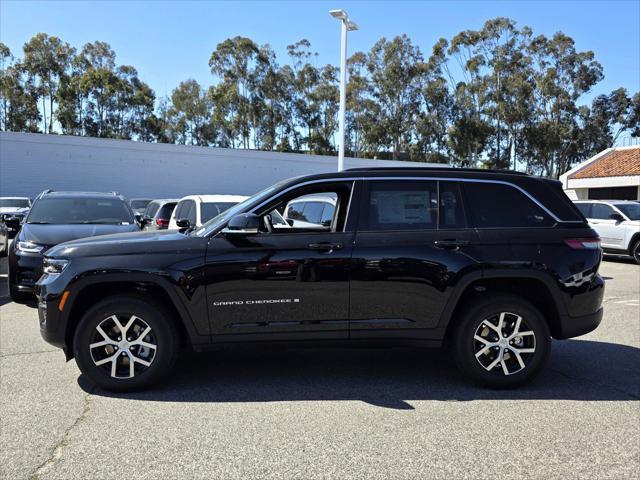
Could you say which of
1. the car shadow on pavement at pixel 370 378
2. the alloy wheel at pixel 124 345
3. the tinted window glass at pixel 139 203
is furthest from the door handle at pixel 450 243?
the tinted window glass at pixel 139 203

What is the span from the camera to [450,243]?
4.52 metres

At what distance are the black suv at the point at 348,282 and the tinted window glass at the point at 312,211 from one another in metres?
2.78

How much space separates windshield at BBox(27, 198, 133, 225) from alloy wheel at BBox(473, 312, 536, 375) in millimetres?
→ 6460

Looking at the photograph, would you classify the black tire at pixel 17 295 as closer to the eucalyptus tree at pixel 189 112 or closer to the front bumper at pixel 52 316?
the front bumper at pixel 52 316

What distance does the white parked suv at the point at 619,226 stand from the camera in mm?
14008

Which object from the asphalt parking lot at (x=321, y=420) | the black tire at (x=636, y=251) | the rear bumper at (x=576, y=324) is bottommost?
the asphalt parking lot at (x=321, y=420)

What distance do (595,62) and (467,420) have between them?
5328 cm

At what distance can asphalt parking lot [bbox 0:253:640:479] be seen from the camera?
3.30m

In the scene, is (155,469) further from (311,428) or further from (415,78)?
(415,78)

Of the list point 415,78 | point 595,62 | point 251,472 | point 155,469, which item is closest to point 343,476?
point 251,472

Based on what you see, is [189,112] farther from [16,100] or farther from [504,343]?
[504,343]

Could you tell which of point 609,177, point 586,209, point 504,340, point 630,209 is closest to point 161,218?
point 504,340

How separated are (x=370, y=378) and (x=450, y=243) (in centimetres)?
148

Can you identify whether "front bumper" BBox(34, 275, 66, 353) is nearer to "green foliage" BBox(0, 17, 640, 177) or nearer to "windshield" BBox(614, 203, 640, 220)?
"windshield" BBox(614, 203, 640, 220)
